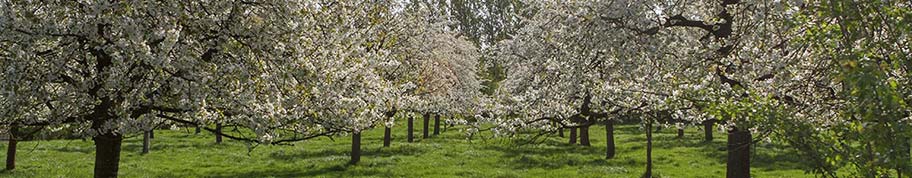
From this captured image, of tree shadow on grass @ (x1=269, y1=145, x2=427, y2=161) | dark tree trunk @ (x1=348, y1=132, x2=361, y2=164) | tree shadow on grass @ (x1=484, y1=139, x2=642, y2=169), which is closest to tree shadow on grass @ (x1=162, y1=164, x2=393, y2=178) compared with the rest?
dark tree trunk @ (x1=348, y1=132, x2=361, y2=164)

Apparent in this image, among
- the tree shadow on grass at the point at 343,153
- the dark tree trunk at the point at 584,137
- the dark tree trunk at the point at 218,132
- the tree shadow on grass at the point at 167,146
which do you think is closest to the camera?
the dark tree trunk at the point at 218,132

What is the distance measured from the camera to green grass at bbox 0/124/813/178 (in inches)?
1143

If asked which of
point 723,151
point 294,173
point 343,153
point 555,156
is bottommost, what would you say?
point 294,173

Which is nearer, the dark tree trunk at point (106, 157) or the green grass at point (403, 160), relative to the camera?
the dark tree trunk at point (106, 157)

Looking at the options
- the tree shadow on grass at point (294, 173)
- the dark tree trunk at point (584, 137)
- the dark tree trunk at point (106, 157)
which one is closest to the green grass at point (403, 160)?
the tree shadow on grass at point (294, 173)

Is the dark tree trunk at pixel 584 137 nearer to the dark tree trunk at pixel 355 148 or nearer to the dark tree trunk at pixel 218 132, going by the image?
the dark tree trunk at pixel 355 148

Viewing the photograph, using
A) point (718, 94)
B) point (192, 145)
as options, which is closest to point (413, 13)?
point (192, 145)

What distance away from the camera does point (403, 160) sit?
3309 cm

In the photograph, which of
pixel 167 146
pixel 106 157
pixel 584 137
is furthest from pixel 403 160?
pixel 106 157

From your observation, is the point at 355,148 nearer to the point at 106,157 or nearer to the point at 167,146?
the point at 167,146

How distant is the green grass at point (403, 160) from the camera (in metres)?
29.0

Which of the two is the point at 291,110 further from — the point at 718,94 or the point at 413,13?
the point at 413,13

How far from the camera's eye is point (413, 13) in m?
37.5

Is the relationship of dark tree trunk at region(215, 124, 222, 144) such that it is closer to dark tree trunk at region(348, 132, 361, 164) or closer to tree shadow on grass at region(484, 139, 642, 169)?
dark tree trunk at region(348, 132, 361, 164)
